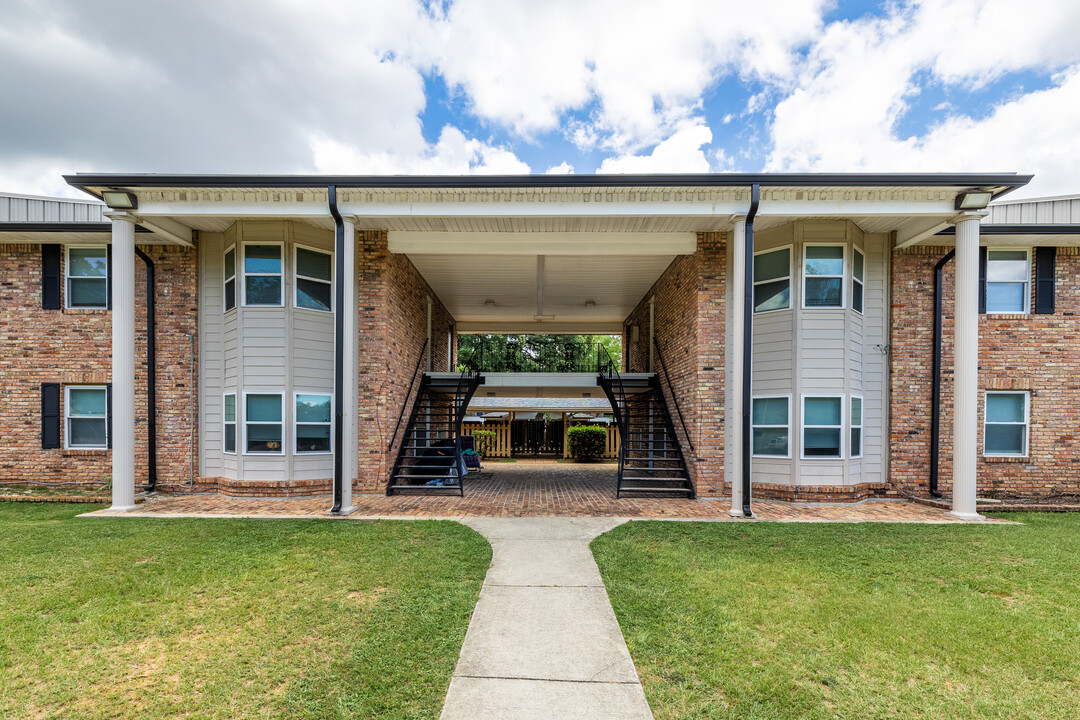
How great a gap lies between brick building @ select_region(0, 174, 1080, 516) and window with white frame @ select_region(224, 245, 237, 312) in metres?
0.04

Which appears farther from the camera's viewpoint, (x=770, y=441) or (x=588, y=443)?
(x=588, y=443)

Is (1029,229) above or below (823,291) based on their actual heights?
above

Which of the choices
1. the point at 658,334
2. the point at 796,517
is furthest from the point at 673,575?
the point at 658,334

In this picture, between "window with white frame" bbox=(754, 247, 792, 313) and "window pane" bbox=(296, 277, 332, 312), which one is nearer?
"window with white frame" bbox=(754, 247, 792, 313)

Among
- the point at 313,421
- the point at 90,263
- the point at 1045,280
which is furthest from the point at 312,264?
the point at 1045,280

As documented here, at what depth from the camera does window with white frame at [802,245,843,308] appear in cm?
867

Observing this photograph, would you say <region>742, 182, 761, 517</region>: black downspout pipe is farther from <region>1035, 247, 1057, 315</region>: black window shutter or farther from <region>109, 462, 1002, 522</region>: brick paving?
<region>1035, 247, 1057, 315</region>: black window shutter

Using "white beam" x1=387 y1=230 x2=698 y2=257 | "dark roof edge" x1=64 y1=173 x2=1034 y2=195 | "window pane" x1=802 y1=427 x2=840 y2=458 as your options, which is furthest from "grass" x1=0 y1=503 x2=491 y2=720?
"window pane" x1=802 y1=427 x2=840 y2=458

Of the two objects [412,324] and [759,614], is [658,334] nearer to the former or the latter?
[412,324]

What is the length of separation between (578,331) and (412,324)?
893 cm

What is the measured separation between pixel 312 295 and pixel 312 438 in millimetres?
2741

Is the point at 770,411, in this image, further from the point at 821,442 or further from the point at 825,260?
the point at 825,260

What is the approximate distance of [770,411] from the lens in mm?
8898

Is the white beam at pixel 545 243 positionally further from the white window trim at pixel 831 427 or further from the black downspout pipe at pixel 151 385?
the black downspout pipe at pixel 151 385
